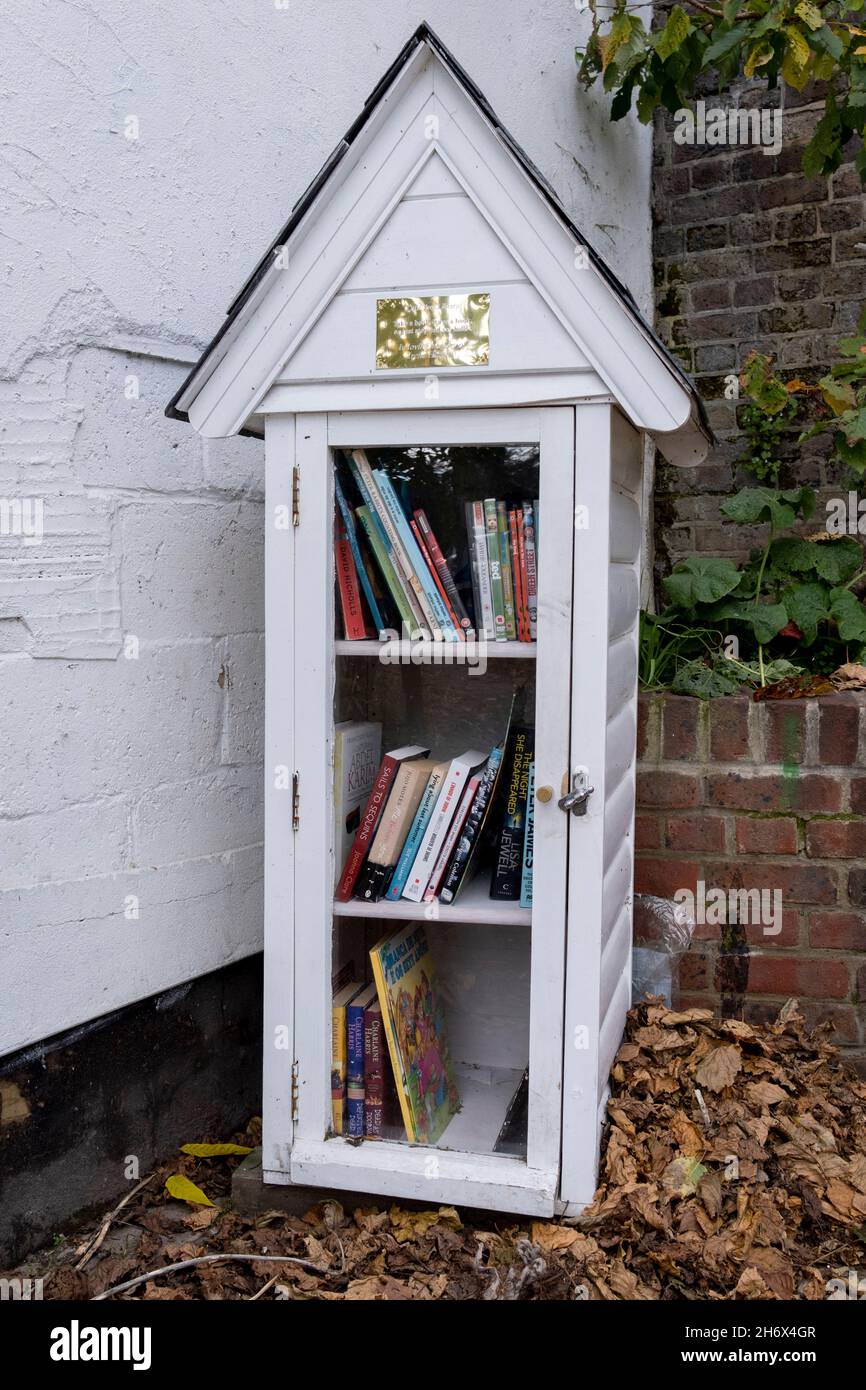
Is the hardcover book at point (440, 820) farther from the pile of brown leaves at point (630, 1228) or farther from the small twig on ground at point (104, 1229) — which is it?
the small twig on ground at point (104, 1229)

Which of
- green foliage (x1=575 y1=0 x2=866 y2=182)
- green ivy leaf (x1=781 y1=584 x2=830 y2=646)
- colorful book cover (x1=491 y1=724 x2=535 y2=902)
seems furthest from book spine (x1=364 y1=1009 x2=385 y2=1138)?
green foliage (x1=575 y1=0 x2=866 y2=182)

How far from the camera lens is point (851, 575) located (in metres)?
3.47

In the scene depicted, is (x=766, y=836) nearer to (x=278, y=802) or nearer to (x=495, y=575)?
(x=495, y=575)

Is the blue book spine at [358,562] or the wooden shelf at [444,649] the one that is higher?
the blue book spine at [358,562]

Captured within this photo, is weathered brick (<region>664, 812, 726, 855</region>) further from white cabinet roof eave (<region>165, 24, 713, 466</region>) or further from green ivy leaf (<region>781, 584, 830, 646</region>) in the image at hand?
white cabinet roof eave (<region>165, 24, 713, 466</region>)

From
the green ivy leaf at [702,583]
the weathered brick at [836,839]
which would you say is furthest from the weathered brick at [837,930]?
the green ivy leaf at [702,583]

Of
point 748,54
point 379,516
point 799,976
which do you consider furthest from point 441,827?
point 748,54

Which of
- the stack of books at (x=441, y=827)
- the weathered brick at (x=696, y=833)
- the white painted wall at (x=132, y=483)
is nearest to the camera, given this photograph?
the white painted wall at (x=132, y=483)

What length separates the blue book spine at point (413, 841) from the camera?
220 centimetres

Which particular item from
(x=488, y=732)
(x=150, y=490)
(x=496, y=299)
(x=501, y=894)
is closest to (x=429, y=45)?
(x=496, y=299)

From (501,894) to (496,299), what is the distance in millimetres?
1105

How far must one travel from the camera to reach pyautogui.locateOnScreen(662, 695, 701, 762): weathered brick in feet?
9.89

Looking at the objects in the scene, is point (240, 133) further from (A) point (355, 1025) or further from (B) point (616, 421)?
(A) point (355, 1025)

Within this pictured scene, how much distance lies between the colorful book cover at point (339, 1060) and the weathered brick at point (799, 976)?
4.18 ft
